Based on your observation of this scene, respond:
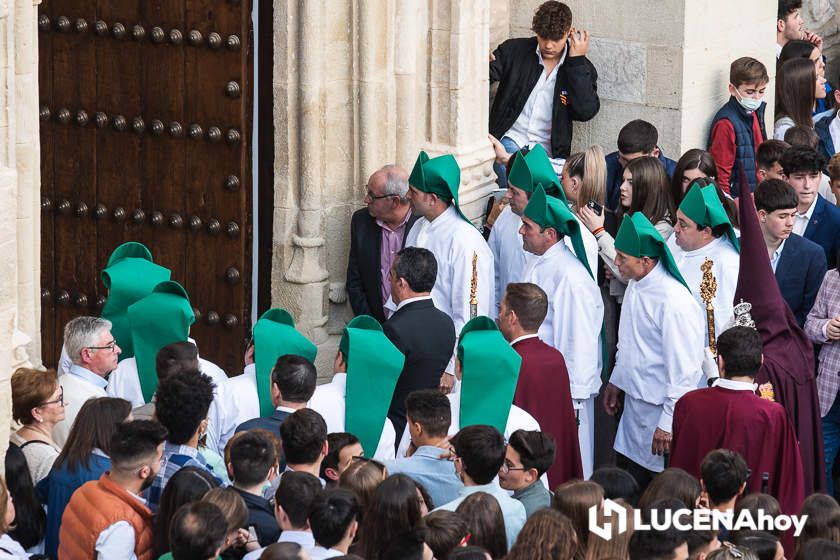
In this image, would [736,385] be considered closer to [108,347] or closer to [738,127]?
[108,347]

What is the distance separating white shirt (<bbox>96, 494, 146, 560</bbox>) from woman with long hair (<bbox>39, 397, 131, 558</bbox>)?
468 mm

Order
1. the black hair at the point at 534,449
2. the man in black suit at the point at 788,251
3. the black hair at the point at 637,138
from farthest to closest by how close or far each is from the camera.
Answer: the black hair at the point at 637,138 → the man in black suit at the point at 788,251 → the black hair at the point at 534,449

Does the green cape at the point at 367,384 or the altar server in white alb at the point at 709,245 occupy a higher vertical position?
the altar server in white alb at the point at 709,245

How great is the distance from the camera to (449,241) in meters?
9.47

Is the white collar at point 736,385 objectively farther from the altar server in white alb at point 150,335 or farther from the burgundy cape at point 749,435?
the altar server in white alb at point 150,335

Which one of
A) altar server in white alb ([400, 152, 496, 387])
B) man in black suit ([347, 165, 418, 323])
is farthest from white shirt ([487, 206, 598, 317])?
man in black suit ([347, 165, 418, 323])

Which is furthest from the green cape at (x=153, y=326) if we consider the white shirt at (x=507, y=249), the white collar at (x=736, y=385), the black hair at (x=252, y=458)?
the white collar at (x=736, y=385)

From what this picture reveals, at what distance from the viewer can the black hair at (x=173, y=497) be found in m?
6.36

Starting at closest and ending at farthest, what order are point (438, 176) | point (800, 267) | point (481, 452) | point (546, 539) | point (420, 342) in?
point (546, 539) → point (481, 452) → point (420, 342) → point (800, 267) → point (438, 176)

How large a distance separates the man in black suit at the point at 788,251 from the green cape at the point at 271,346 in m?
2.53

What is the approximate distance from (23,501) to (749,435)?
308 centimetres

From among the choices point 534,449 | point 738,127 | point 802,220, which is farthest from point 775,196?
point 534,449

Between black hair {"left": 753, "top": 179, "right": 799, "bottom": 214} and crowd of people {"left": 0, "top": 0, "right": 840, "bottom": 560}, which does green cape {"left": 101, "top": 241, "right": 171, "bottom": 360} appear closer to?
crowd of people {"left": 0, "top": 0, "right": 840, "bottom": 560}

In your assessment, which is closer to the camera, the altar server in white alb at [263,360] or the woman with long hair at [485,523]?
the woman with long hair at [485,523]
